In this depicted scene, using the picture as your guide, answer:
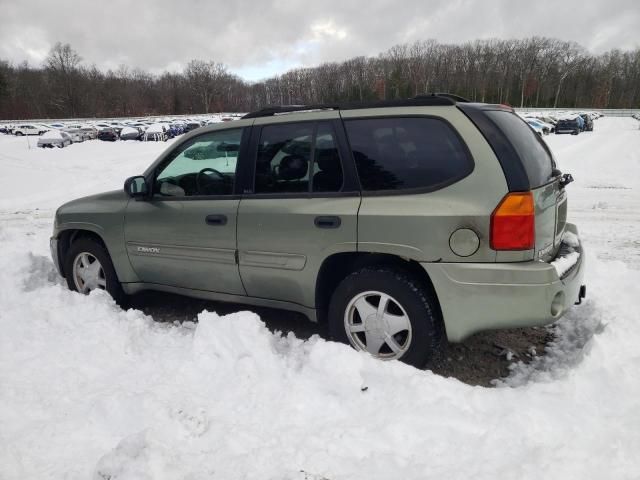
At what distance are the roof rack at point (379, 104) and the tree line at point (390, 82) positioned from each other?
83190mm

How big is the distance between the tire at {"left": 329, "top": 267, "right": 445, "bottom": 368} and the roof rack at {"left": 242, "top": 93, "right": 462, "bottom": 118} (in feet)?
3.76

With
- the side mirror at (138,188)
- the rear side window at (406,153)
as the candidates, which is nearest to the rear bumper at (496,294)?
the rear side window at (406,153)

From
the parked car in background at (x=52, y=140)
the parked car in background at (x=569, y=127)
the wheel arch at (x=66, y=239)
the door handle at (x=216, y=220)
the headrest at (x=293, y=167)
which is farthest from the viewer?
the parked car in background at (x=569, y=127)

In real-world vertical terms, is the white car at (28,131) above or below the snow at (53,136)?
above

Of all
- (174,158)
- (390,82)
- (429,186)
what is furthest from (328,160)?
(390,82)

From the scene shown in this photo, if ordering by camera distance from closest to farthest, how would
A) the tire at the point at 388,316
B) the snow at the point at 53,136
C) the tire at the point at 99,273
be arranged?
the tire at the point at 388,316 < the tire at the point at 99,273 < the snow at the point at 53,136

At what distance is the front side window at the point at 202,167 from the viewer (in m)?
3.90

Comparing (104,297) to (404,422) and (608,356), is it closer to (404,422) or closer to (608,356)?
(404,422)

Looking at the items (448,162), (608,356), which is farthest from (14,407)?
(608,356)

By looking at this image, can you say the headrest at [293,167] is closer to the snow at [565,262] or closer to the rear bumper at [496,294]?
the rear bumper at [496,294]

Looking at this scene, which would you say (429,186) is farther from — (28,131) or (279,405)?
(28,131)

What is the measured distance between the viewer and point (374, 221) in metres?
3.13

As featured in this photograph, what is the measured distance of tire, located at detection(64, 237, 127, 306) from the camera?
15.0 ft

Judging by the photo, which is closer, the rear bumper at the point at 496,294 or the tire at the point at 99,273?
the rear bumper at the point at 496,294
